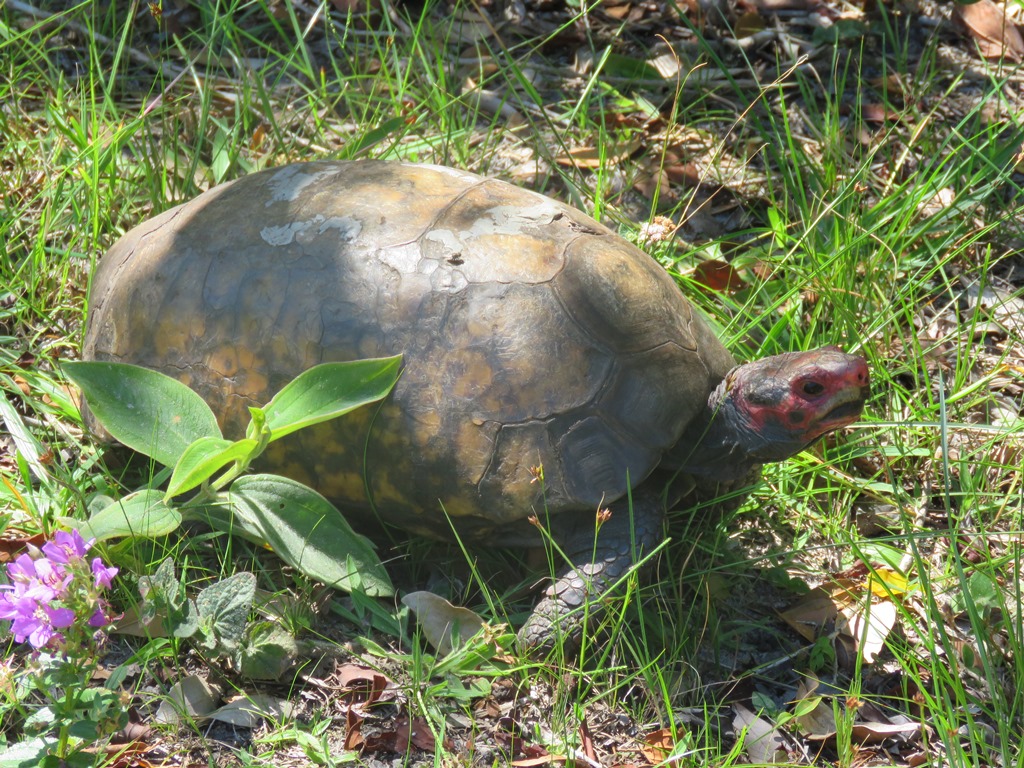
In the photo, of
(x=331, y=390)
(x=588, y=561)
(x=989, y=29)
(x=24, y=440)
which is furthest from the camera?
(x=989, y=29)

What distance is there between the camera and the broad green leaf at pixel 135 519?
253cm

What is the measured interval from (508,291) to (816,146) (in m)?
2.23

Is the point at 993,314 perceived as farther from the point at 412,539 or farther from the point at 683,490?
the point at 412,539

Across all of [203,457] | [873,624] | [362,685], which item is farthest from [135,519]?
[873,624]

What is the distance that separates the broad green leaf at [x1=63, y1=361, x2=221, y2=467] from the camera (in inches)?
104

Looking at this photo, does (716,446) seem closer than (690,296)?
Yes

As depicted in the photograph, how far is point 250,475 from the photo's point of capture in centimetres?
267

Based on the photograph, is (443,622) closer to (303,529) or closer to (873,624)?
(303,529)

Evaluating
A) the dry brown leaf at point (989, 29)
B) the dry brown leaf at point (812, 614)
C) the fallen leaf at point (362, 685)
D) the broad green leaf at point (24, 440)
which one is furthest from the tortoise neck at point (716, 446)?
the dry brown leaf at point (989, 29)

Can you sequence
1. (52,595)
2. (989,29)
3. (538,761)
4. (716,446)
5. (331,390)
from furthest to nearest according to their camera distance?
(989,29) < (716,446) < (331,390) < (538,761) < (52,595)

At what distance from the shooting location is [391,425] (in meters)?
2.69

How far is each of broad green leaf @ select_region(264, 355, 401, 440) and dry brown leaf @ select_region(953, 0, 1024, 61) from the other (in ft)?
12.1

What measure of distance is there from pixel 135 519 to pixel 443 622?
83 cm

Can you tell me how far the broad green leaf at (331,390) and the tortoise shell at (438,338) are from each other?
0.14 meters
